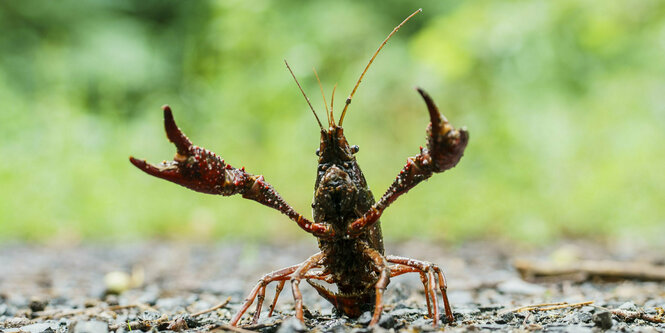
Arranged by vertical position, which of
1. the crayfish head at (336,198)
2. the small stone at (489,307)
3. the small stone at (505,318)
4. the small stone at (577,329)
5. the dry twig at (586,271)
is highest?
the dry twig at (586,271)

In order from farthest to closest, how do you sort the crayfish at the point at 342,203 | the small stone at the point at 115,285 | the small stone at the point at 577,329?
the small stone at the point at 115,285, the crayfish at the point at 342,203, the small stone at the point at 577,329

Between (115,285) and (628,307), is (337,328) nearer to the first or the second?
(628,307)

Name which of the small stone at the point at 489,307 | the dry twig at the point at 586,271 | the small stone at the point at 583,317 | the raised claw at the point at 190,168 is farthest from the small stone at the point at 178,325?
the dry twig at the point at 586,271

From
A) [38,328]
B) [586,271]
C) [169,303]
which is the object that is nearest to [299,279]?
[38,328]

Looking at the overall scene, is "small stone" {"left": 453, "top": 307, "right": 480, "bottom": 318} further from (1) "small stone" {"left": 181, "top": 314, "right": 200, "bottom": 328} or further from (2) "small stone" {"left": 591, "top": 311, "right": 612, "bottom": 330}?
(1) "small stone" {"left": 181, "top": 314, "right": 200, "bottom": 328}

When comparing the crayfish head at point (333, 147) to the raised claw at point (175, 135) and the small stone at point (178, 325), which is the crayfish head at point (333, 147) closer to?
the raised claw at point (175, 135)

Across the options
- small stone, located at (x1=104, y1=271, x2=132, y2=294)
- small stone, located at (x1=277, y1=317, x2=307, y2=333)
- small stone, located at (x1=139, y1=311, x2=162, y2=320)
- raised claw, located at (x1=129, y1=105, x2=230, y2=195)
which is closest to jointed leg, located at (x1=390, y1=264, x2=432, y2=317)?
small stone, located at (x1=277, y1=317, x2=307, y2=333)

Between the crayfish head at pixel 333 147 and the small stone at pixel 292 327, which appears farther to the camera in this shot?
the crayfish head at pixel 333 147
